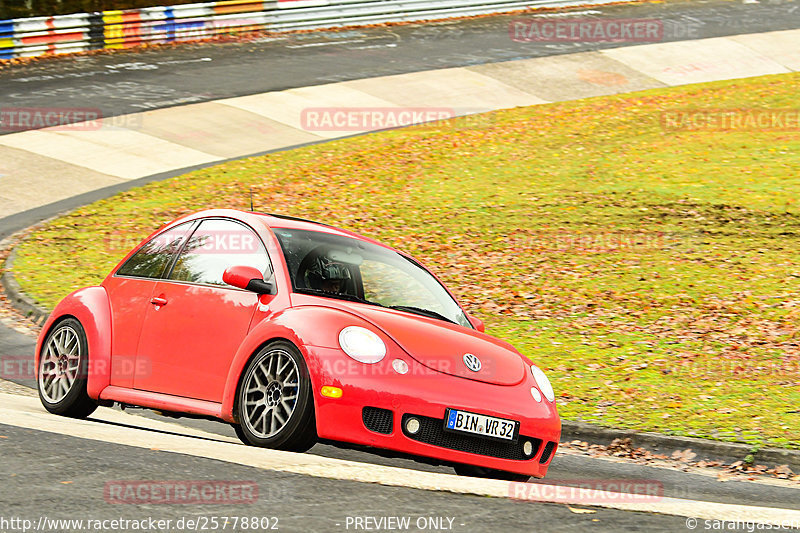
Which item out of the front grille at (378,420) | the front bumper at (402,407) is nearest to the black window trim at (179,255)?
the front bumper at (402,407)

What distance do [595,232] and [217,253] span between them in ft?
34.0

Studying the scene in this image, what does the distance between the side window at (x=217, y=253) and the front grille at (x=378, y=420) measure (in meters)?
1.33

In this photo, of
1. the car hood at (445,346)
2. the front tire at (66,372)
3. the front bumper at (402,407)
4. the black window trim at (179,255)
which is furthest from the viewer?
the front tire at (66,372)

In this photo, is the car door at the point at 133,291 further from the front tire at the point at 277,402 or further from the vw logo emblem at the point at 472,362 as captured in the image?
the vw logo emblem at the point at 472,362

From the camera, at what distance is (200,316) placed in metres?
7.04

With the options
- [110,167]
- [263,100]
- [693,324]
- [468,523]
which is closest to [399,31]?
[263,100]

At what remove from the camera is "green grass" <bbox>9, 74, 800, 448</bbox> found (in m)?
10.4

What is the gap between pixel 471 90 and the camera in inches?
1036

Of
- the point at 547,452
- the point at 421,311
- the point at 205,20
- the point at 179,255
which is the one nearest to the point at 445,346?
the point at 421,311

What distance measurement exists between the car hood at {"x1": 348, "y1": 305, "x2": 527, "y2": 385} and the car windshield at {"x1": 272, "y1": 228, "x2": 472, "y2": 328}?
0.30 metres

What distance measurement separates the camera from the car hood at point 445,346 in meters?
6.49

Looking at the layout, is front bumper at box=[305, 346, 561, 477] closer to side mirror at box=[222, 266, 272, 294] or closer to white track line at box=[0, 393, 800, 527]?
white track line at box=[0, 393, 800, 527]

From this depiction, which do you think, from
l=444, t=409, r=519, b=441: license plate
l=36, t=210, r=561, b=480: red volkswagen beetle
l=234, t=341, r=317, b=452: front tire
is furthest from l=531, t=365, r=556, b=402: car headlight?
l=234, t=341, r=317, b=452: front tire

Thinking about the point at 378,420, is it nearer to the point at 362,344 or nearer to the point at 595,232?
the point at 362,344
